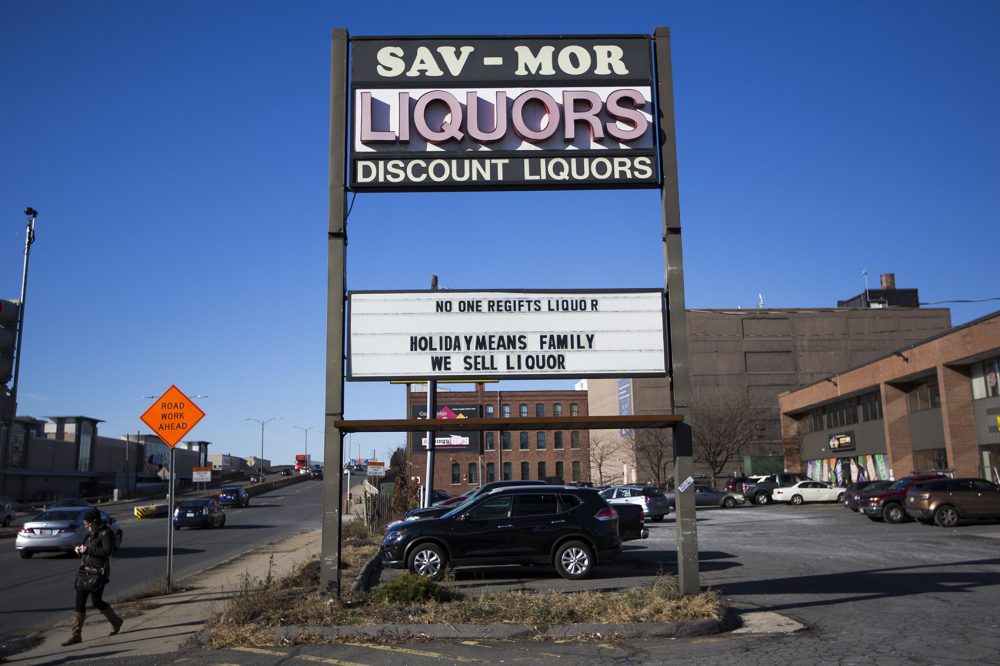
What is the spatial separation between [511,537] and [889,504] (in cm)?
2102

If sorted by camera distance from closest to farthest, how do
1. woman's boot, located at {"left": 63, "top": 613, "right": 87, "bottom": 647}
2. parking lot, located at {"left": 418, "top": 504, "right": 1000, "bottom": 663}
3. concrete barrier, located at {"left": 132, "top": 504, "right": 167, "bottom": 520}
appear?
parking lot, located at {"left": 418, "top": 504, "right": 1000, "bottom": 663} → woman's boot, located at {"left": 63, "top": 613, "right": 87, "bottom": 647} → concrete barrier, located at {"left": 132, "top": 504, "right": 167, "bottom": 520}

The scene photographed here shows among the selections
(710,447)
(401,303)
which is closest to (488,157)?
(401,303)

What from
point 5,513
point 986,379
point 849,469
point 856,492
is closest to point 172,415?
point 856,492

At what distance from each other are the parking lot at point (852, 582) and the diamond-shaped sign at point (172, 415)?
5.38 meters

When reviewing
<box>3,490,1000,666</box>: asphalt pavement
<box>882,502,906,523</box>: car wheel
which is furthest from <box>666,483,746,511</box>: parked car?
<box>3,490,1000,666</box>: asphalt pavement

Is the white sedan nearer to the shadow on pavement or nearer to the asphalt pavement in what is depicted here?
the asphalt pavement

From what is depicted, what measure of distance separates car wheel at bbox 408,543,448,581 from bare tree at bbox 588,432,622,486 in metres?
64.2

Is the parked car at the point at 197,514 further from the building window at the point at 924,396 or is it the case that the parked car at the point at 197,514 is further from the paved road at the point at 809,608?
the building window at the point at 924,396

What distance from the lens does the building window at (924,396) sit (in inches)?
1586

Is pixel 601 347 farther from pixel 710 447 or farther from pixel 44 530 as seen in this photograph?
pixel 710 447

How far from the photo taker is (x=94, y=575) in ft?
33.0

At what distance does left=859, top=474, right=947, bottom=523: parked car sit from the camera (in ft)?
97.5

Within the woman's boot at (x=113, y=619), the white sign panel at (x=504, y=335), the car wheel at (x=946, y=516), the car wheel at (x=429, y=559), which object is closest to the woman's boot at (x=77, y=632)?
the woman's boot at (x=113, y=619)

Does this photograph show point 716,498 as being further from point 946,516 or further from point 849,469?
point 946,516
